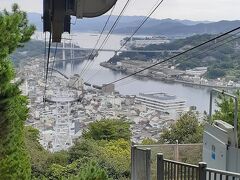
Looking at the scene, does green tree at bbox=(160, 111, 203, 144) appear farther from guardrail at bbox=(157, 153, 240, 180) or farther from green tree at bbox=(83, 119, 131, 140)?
guardrail at bbox=(157, 153, 240, 180)

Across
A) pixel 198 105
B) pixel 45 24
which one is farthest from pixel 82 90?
pixel 45 24

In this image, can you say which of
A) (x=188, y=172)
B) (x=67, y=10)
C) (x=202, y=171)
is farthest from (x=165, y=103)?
(x=202, y=171)

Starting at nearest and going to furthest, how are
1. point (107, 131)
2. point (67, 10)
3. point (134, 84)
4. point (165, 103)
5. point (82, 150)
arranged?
1. point (67, 10)
2. point (82, 150)
3. point (107, 131)
4. point (165, 103)
5. point (134, 84)

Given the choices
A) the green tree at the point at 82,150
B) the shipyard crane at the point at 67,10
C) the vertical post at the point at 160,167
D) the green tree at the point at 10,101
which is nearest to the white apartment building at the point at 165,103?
the green tree at the point at 82,150

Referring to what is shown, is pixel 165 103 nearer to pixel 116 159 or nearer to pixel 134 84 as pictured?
pixel 134 84

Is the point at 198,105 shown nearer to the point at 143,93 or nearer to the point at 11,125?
the point at 143,93

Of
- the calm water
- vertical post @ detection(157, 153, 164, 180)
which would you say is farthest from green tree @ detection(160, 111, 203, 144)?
vertical post @ detection(157, 153, 164, 180)
